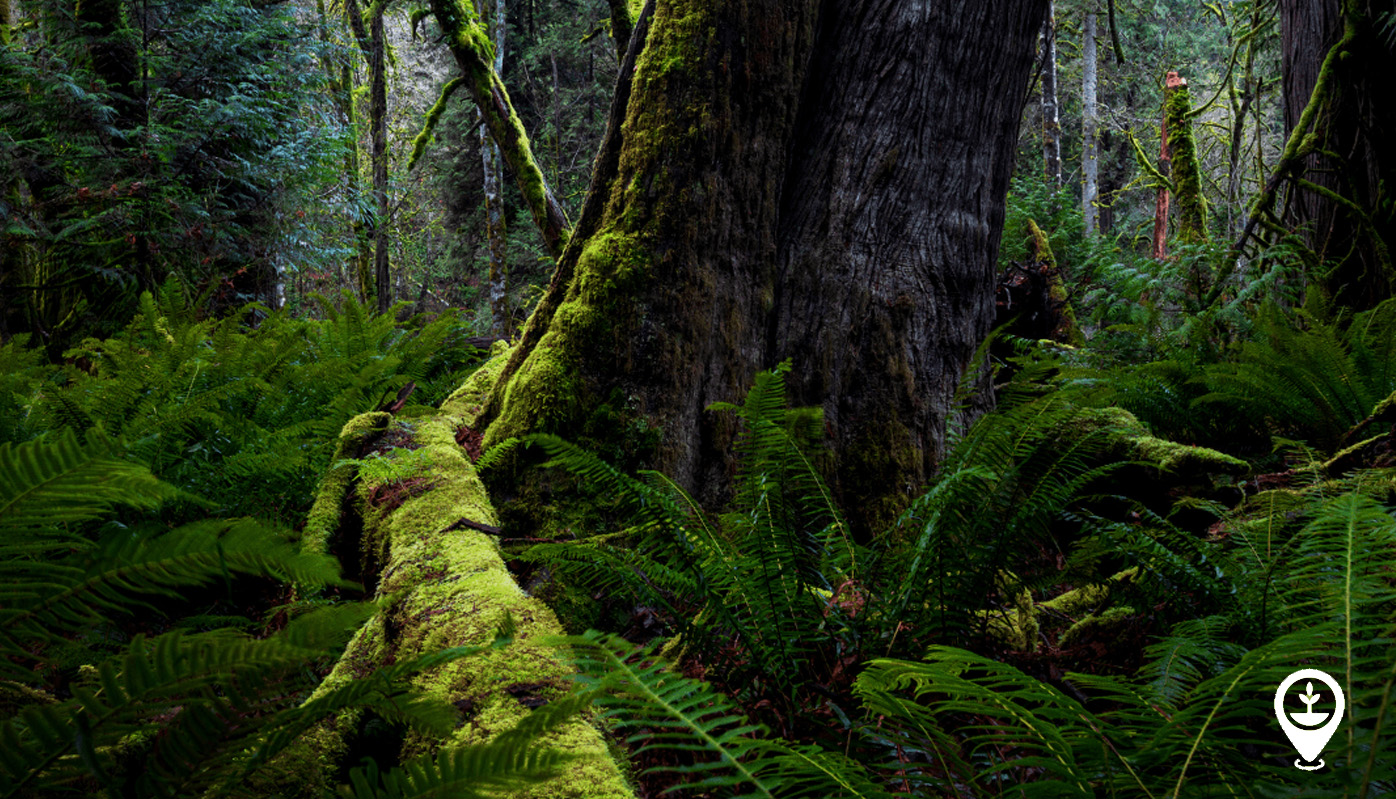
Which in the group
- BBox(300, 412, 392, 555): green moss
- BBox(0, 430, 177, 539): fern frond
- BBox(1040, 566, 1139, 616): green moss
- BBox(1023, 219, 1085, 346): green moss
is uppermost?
BBox(1023, 219, 1085, 346): green moss

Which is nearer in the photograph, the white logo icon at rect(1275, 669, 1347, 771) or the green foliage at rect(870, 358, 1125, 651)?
the white logo icon at rect(1275, 669, 1347, 771)

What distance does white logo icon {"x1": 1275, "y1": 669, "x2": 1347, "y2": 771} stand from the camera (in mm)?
1123

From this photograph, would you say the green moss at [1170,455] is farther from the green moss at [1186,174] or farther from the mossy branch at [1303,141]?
the green moss at [1186,174]

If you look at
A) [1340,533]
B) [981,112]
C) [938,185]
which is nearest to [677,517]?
[1340,533]

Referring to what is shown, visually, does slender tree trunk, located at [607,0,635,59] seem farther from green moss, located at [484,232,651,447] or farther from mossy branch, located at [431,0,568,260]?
green moss, located at [484,232,651,447]

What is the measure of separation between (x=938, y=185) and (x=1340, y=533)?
2180 millimetres

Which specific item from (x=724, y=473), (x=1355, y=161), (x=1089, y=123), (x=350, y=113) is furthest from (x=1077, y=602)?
(x=1089, y=123)

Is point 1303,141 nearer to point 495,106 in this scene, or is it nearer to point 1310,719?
point 1310,719

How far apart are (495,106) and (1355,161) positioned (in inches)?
263

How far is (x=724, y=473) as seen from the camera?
9.52 feet

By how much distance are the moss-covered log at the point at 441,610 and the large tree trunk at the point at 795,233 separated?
0.44 metres

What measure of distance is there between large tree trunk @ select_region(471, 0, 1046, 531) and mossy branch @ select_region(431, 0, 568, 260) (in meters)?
3.41

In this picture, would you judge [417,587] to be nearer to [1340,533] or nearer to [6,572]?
[6,572]

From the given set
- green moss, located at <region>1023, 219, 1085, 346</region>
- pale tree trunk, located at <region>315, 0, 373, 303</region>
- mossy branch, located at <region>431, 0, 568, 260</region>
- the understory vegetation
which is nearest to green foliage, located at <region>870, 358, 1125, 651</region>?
the understory vegetation
